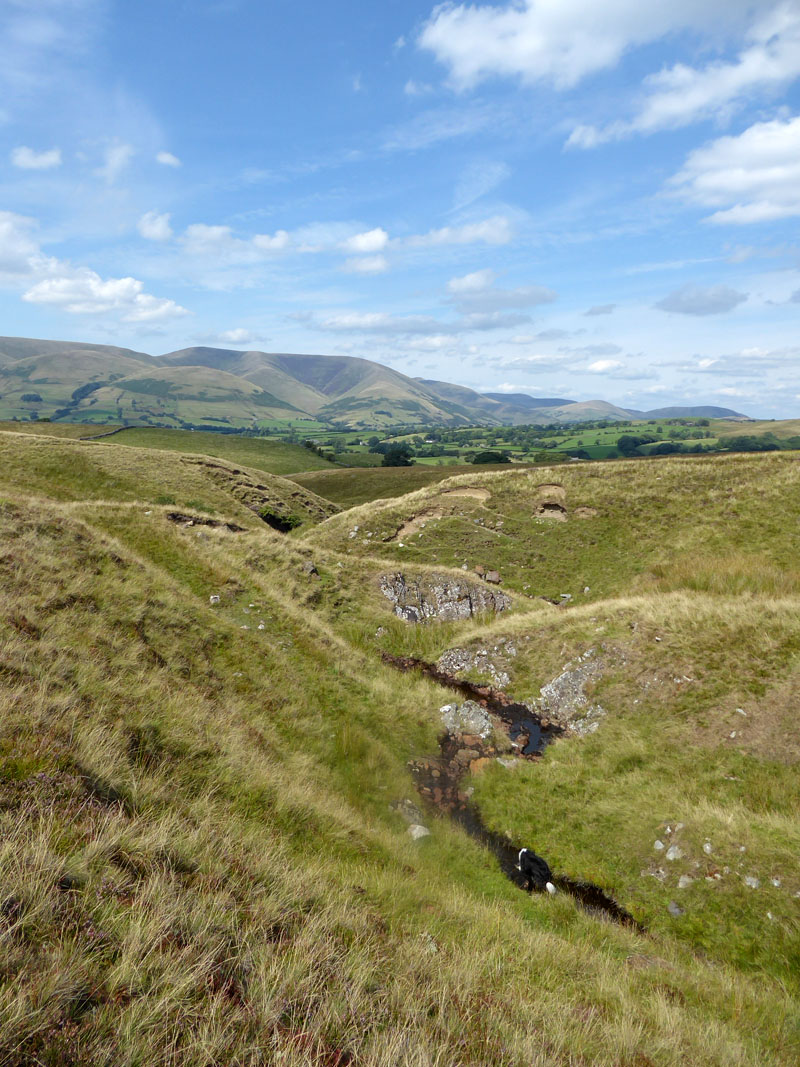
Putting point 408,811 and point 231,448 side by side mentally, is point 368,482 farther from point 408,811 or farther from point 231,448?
point 408,811

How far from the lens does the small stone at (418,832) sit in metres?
12.4

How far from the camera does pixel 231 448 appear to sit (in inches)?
4592

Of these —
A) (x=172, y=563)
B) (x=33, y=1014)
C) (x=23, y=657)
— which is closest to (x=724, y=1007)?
(x=33, y=1014)

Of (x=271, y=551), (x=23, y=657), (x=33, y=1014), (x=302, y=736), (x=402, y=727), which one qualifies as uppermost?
(x=33, y=1014)

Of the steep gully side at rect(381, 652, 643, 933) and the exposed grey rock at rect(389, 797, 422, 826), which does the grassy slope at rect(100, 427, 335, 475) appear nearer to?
the steep gully side at rect(381, 652, 643, 933)

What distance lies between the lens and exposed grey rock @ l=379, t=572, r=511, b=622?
25891mm

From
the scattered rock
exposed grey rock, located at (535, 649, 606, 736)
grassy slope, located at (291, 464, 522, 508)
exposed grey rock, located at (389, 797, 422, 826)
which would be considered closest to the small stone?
exposed grey rock, located at (389, 797, 422, 826)

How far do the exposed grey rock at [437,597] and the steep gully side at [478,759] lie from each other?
4.06 metres

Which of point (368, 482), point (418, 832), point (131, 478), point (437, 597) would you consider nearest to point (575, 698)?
point (418, 832)

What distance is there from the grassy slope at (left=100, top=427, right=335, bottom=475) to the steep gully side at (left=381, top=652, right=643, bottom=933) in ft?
305

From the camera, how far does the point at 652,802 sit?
43.7ft

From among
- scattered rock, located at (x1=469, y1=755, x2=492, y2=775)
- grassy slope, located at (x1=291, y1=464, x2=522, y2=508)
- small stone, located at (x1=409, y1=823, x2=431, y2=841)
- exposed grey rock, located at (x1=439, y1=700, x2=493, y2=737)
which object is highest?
small stone, located at (x1=409, y1=823, x2=431, y2=841)

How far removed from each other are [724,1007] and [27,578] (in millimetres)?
18061

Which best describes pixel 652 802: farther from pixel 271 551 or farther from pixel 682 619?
pixel 271 551
